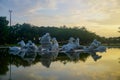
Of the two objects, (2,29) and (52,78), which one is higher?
(2,29)

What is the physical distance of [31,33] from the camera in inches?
2884

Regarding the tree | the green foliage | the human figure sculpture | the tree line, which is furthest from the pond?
the green foliage

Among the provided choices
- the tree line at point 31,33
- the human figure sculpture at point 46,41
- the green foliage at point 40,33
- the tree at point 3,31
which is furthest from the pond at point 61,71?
the green foliage at point 40,33

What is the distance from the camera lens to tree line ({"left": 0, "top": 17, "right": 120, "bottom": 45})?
6481cm

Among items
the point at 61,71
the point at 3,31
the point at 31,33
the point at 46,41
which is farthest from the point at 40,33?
the point at 61,71

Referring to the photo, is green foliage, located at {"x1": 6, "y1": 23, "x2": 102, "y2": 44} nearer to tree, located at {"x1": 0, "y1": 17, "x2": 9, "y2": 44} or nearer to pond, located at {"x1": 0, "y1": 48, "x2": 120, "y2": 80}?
tree, located at {"x1": 0, "y1": 17, "x2": 9, "y2": 44}

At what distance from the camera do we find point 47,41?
3494cm

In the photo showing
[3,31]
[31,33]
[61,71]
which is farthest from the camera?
[31,33]

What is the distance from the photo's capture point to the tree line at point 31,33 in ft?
213

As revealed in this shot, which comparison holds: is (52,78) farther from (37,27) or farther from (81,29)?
(81,29)

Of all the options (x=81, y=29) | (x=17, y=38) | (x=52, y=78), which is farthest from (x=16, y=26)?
(x=52, y=78)

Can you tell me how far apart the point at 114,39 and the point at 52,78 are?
70.0m

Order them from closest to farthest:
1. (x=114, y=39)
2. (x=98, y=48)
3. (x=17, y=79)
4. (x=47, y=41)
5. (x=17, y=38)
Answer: (x=17, y=79) → (x=47, y=41) → (x=98, y=48) → (x=17, y=38) → (x=114, y=39)

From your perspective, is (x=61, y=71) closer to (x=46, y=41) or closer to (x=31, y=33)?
(x=46, y=41)
